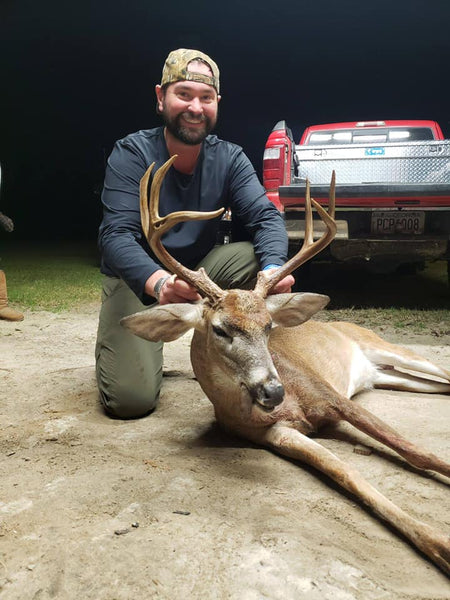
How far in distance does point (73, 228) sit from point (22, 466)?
80.2 feet

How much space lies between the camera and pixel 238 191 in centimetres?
379

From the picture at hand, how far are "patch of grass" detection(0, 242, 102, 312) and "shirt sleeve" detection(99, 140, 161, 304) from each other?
10.5ft

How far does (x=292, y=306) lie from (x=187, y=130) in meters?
1.37

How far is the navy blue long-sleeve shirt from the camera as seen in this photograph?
3.40 m

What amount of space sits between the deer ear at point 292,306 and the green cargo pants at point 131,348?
3.05ft

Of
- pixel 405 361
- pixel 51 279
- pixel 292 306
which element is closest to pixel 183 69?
pixel 292 306

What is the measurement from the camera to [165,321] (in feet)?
8.73

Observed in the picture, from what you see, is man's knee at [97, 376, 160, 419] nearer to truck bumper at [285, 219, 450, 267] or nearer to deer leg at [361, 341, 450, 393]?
deer leg at [361, 341, 450, 393]

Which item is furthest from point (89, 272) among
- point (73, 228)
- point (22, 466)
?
point (73, 228)

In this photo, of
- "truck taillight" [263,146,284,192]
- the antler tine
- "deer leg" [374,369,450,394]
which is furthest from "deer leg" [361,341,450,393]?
"truck taillight" [263,146,284,192]

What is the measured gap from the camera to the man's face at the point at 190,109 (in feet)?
11.4

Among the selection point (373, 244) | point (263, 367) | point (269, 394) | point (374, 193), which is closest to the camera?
point (269, 394)

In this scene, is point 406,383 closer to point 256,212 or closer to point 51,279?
point 256,212

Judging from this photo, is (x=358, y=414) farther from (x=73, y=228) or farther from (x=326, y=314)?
(x=73, y=228)
